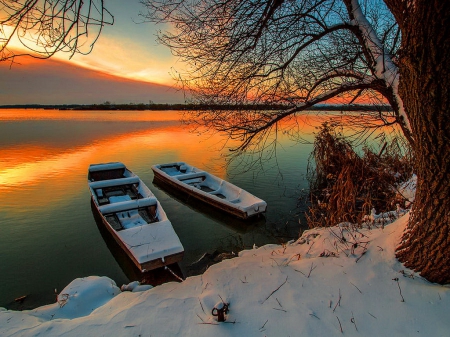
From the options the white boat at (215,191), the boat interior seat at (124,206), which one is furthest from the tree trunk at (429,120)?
the boat interior seat at (124,206)

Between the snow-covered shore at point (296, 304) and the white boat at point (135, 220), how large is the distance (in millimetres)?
2024

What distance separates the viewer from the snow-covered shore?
1957 mm

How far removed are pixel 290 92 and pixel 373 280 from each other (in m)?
2.91

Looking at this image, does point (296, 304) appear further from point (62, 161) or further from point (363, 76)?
point (62, 161)

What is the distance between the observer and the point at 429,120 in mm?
2041

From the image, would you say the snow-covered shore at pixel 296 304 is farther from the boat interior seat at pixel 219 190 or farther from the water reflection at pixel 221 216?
the boat interior seat at pixel 219 190

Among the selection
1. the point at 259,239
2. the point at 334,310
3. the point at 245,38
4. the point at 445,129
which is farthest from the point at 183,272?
the point at 445,129

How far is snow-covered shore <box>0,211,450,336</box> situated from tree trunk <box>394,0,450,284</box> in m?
0.26

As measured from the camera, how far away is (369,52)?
10.3 feet

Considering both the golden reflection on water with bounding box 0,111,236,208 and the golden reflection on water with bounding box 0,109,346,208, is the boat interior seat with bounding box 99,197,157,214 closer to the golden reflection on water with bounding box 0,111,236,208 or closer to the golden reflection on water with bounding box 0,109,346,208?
the golden reflection on water with bounding box 0,109,346,208

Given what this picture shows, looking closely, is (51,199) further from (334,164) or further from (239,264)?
(334,164)

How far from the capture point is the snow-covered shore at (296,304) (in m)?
1.96

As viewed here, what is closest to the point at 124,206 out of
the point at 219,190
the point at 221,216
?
the point at 221,216

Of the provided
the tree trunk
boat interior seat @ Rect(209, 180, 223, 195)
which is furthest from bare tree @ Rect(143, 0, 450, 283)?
boat interior seat @ Rect(209, 180, 223, 195)
